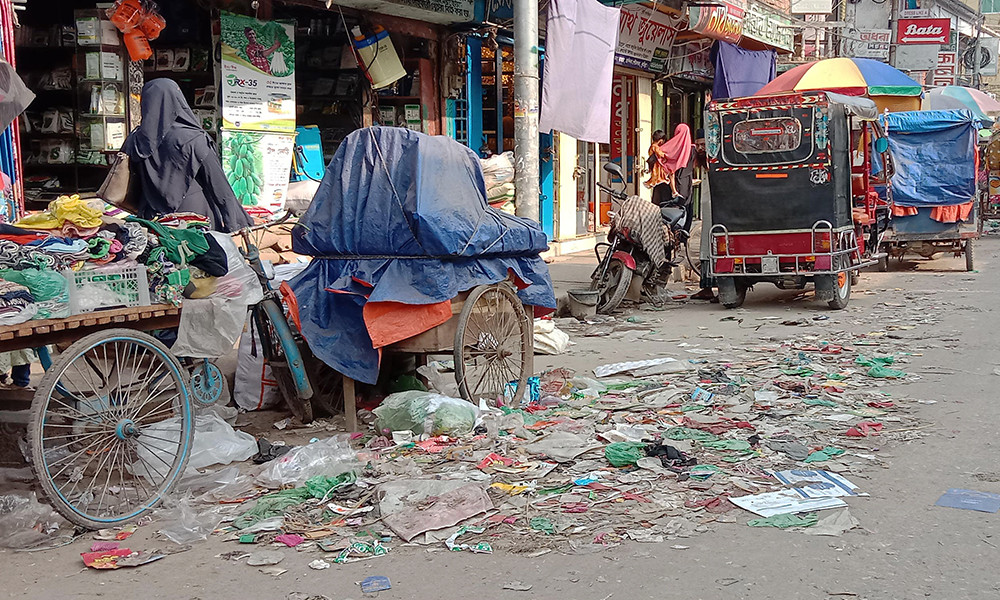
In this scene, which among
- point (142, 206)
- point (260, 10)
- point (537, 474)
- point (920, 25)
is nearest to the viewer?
point (537, 474)

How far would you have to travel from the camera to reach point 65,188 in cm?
1061

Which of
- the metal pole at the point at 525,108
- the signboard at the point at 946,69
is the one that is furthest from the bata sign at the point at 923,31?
the metal pole at the point at 525,108

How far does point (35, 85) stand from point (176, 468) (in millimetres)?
7148

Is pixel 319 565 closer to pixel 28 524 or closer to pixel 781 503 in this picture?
pixel 28 524

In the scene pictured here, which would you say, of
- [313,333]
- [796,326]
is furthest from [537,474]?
[796,326]

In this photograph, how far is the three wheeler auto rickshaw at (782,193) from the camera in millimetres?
10867

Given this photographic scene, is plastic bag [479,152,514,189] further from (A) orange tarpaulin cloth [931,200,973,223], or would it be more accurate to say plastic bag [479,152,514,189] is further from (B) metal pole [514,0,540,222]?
(A) orange tarpaulin cloth [931,200,973,223]

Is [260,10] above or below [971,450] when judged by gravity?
above

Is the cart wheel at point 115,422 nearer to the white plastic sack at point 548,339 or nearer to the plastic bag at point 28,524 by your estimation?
the plastic bag at point 28,524

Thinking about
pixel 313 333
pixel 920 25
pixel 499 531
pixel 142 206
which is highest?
pixel 920 25

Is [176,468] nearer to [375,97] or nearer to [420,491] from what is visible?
[420,491]

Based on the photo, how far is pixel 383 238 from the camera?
19.1ft

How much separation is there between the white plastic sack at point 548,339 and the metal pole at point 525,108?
155 cm

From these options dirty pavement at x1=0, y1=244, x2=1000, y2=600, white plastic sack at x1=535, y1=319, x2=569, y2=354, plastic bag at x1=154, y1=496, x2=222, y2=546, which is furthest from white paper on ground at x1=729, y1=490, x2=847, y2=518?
white plastic sack at x1=535, y1=319, x2=569, y2=354
